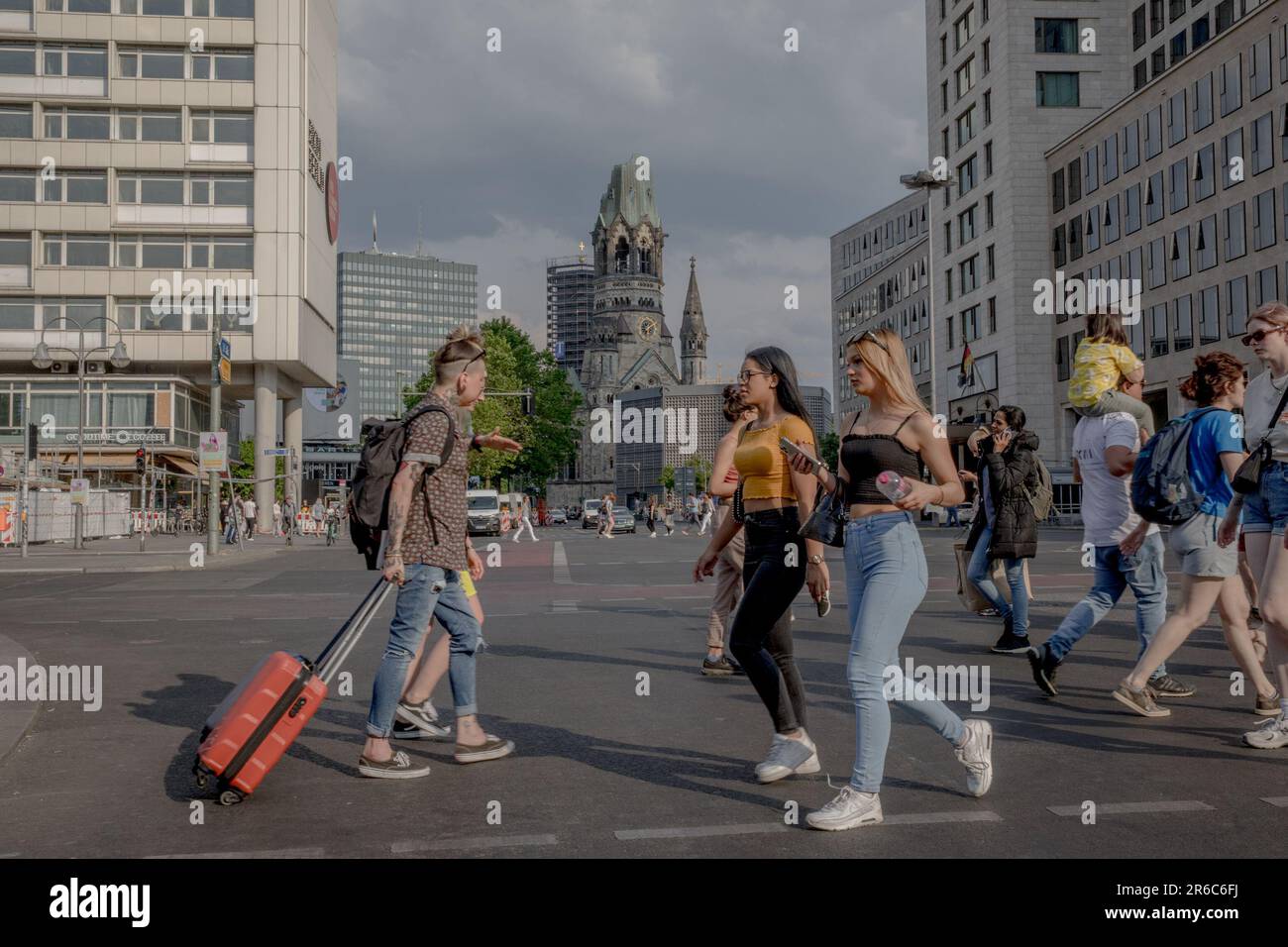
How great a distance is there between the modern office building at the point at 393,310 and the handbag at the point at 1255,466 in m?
174

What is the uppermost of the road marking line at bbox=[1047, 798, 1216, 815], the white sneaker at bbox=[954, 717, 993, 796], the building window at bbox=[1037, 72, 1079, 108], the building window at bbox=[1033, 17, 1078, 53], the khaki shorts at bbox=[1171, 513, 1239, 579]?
the building window at bbox=[1033, 17, 1078, 53]

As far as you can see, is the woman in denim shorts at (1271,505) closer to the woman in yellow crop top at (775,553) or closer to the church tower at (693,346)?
the woman in yellow crop top at (775,553)

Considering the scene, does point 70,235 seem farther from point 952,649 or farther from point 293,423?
point 952,649

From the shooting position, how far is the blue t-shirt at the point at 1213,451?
6.21 metres

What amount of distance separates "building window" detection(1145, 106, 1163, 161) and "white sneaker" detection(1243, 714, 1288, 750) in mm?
46481

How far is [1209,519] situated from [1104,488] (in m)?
1.04

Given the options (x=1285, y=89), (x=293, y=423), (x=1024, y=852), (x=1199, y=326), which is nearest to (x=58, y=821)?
(x=1024, y=852)

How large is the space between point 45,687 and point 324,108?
52.4 meters

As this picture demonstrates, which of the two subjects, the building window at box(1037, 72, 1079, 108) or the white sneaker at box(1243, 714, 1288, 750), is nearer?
the white sneaker at box(1243, 714, 1288, 750)

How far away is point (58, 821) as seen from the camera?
15.5ft

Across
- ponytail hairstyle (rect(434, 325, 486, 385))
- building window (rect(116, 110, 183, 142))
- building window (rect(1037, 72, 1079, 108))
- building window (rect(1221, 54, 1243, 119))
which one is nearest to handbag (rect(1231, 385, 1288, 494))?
ponytail hairstyle (rect(434, 325, 486, 385))

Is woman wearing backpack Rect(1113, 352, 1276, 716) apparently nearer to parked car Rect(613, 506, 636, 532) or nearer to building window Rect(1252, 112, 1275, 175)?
building window Rect(1252, 112, 1275, 175)

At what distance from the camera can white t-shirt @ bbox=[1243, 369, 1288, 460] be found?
5828 millimetres

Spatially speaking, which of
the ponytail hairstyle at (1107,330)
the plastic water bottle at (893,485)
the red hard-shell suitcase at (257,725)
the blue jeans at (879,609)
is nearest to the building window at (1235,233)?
the ponytail hairstyle at (1107,330)
